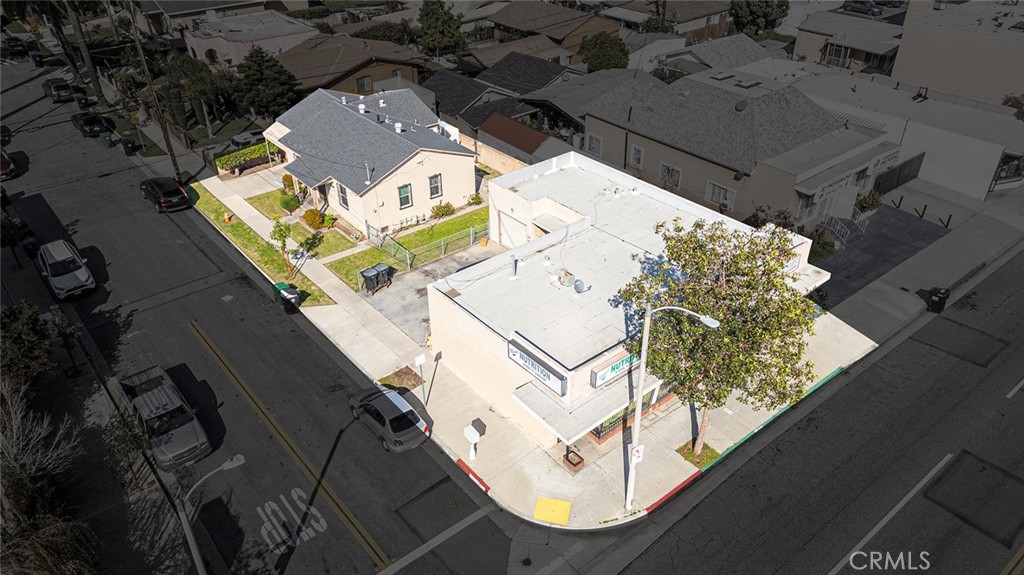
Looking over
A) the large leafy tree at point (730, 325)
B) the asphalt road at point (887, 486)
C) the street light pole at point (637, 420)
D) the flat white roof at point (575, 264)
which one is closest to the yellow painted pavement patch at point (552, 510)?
the street light pole at point (637, 420)

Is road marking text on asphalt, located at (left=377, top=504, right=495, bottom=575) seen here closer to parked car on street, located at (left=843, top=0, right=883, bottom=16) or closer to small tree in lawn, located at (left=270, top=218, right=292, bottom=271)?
small tree in lawn, located at (left=270, top=218, right=292, bottom=271)

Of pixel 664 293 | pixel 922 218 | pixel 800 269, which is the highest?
pixel 664 293

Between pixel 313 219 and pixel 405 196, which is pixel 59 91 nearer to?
pixel 313 219

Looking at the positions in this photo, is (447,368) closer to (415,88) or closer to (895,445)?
(895,445)

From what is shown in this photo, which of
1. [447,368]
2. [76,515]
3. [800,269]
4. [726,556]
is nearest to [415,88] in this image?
[447,368]

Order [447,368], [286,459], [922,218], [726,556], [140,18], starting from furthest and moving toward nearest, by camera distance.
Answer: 1. [140,18]
2. [922,218]
3. [447,368]
4. [286,459]
5. [726,556]

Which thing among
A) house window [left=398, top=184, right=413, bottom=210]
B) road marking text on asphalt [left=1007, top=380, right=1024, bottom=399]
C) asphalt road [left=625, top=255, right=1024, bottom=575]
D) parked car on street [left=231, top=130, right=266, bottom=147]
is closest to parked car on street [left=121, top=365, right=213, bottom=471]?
asphalt road [left=625, top=255, right=1024, bottom=575]

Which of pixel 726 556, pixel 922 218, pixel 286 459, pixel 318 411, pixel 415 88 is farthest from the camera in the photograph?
pixel 415 88

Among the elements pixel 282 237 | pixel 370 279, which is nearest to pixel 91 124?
pixel 282 237
